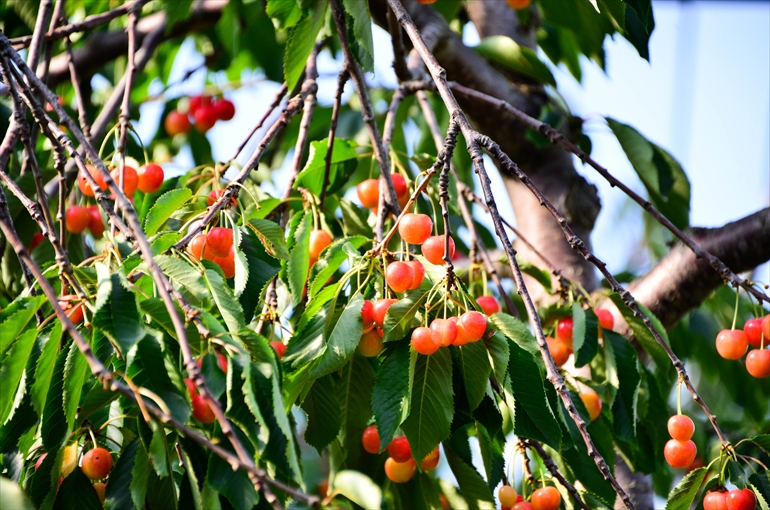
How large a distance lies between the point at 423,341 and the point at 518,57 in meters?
1.11

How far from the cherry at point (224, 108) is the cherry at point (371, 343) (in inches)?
75.8

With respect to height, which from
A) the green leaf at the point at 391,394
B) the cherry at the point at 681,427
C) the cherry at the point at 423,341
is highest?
the cherry at the point at 423,341

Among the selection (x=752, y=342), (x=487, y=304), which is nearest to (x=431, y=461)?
(x=487, y=304)

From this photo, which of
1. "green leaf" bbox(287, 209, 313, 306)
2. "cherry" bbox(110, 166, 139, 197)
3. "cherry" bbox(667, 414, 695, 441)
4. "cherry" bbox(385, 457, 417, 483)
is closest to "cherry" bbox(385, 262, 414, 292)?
"green leaf" bbox(287, 209, 313, 306)

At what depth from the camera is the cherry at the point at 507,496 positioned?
1.33 m

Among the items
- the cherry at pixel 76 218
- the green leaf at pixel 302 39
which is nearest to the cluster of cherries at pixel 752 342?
the green leaf at pixel 302 39

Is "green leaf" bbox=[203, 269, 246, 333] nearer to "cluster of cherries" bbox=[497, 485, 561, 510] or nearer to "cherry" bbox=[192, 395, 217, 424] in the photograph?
"cherry" bbox=[192, 395, 217, 424]

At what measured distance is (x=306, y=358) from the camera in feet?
3.53

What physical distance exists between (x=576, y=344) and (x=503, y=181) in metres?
1.09

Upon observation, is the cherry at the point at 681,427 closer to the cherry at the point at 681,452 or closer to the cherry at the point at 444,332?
the cherry at the point at 681,452

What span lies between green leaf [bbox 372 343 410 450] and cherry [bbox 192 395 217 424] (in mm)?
225

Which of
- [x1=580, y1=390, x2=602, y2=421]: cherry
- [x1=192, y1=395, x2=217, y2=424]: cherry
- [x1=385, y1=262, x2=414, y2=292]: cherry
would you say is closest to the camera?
[x1=192, y1=395, x2=217, y2=424]: cherry

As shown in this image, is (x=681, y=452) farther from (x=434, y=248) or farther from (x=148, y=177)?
(x=148, y=177)

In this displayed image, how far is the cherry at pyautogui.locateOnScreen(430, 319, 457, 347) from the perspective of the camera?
1.01 meters
